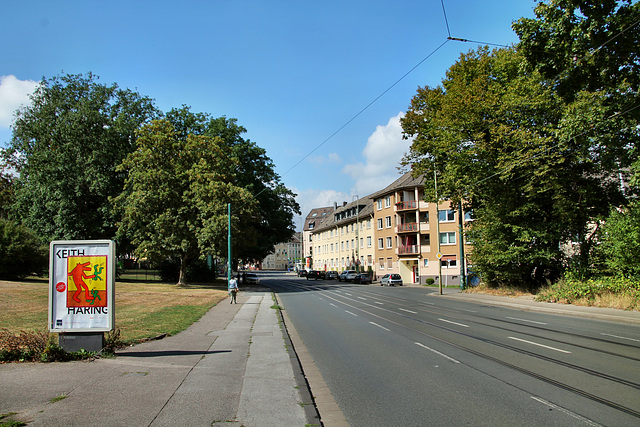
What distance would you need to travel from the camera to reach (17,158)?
43469mm

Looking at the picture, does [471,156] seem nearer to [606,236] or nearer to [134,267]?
[606,236]

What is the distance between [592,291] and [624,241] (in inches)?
134

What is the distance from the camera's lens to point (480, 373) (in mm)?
7609

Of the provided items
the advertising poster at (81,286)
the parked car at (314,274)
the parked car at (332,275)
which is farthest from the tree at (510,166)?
the parked car at (314,274)

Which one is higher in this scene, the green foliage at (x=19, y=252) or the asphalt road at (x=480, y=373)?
the green foliage at (x=19, y=252)

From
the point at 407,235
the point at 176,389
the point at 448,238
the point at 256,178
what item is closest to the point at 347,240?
the point at 407,235

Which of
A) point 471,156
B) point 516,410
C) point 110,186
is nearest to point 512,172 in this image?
point 471,156

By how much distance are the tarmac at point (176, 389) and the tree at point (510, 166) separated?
18.3m

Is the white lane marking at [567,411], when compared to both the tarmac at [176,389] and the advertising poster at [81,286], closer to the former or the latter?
the tarmac at [176,389]

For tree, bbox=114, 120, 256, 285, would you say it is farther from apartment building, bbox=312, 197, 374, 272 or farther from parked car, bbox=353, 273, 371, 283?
apartment building, bbox=312, 197, 374, 272

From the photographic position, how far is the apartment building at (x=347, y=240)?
6819 centimetres

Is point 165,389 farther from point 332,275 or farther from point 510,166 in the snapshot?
point 332,275

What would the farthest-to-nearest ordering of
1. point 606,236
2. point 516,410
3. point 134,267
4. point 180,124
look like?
point 134,267 → point 180,124 → point 606,236 → point 516,410

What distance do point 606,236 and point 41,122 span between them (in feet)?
146
